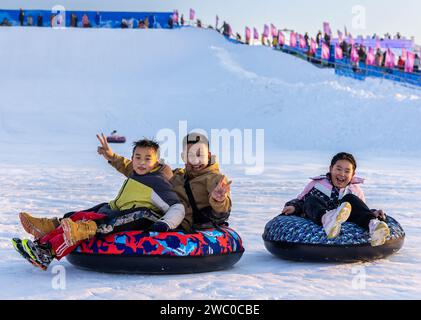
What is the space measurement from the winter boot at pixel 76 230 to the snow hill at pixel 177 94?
1563 centimetres

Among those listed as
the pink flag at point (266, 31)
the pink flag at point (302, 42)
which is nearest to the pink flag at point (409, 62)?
the pink flag at point (302, 42)

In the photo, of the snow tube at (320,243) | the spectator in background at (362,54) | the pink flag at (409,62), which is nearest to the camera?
the snow tube at (320,243)

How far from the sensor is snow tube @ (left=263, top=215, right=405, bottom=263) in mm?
6297

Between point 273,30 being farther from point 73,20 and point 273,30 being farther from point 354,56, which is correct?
point 73,20

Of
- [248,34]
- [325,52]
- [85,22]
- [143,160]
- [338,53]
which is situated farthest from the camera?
[85,22]

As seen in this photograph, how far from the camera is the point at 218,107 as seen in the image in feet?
93.6

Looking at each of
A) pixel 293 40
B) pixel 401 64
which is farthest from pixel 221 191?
pixel 293 40

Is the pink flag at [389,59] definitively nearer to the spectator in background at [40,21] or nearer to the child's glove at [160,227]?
the spectator in background at [40,21]

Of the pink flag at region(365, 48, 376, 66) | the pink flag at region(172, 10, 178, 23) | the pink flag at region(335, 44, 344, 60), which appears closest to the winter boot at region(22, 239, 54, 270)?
the pink flag at region(365, 48, 376, 66)

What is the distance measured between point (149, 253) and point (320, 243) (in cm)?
150

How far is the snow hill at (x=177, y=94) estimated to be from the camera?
24.9m

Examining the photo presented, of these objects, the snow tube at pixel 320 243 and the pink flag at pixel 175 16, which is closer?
the snow tube at pixel 320 243

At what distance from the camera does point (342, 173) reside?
652 centimetres

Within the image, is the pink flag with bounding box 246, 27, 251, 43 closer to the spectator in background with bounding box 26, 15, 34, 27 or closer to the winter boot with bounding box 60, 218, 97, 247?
the spectator in background with bounding box 26, 15, 34, 27
